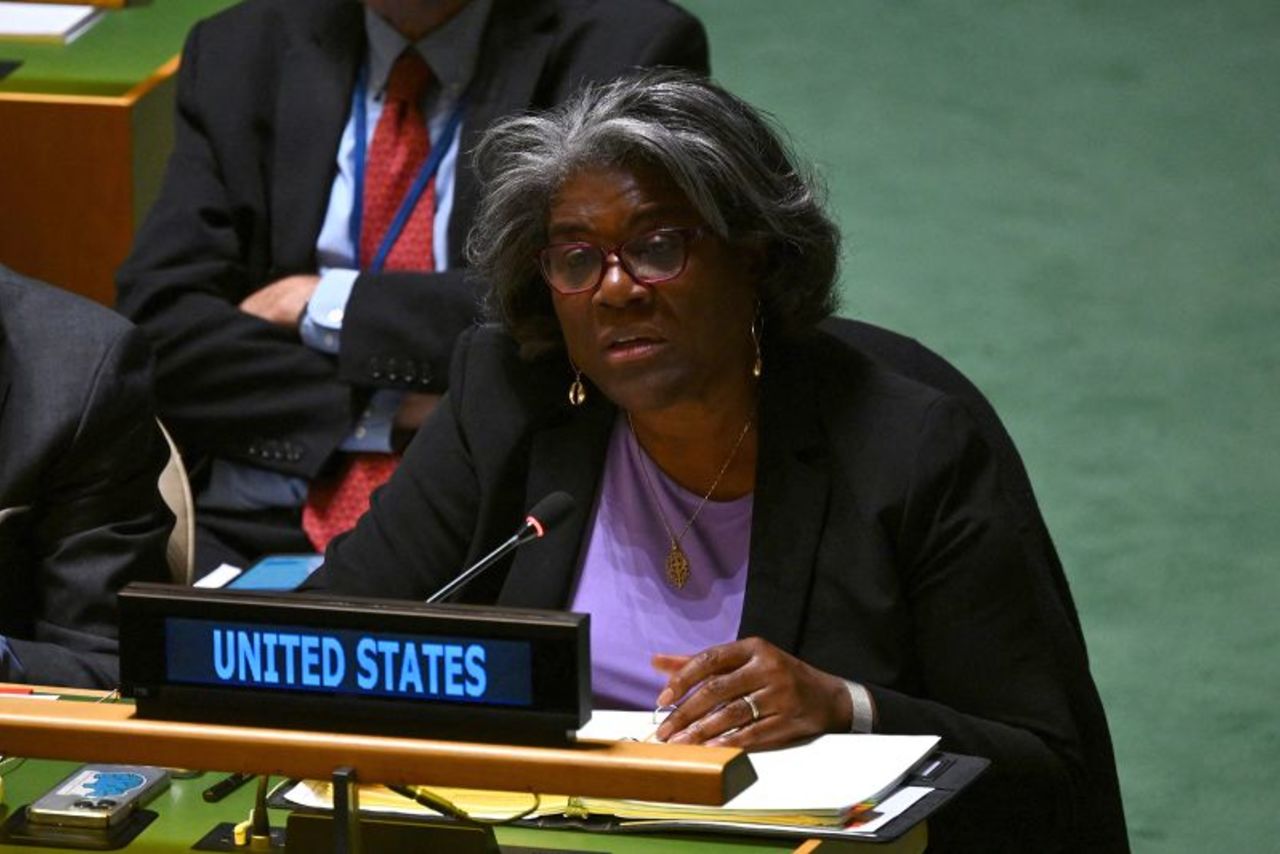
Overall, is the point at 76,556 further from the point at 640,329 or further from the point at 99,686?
the point at 640,329

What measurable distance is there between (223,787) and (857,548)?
69cm

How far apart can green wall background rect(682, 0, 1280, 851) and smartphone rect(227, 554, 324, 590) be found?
93cm

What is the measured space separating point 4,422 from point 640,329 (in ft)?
2.49

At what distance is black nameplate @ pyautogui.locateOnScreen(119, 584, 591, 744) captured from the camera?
5.68 feet

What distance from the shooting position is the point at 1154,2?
282 inches

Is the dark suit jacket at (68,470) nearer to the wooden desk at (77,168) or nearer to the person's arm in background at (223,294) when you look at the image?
the person's arm in background at (223,294)

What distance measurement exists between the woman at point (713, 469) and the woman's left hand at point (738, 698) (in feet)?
0.29

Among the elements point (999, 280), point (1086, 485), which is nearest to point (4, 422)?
point (1086, 485)

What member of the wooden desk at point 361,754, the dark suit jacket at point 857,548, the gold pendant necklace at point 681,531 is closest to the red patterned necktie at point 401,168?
the dark suit jacket at point 857,548

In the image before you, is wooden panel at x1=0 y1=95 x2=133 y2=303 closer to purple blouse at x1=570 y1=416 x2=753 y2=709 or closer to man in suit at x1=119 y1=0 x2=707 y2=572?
man in suit at x1=119 y1=0 x2=707 y2=572

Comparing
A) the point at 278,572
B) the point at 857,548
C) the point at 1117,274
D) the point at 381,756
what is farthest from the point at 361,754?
the point at 1117,274

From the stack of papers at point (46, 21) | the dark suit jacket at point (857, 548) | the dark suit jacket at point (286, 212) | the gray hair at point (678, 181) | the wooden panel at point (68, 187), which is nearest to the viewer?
the dark suit jacket at point (857, 548)

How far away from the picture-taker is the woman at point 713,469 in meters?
2.45

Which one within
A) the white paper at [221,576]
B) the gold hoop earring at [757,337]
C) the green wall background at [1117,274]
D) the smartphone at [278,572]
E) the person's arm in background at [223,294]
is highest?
the gold hoop earring at [757,337]
